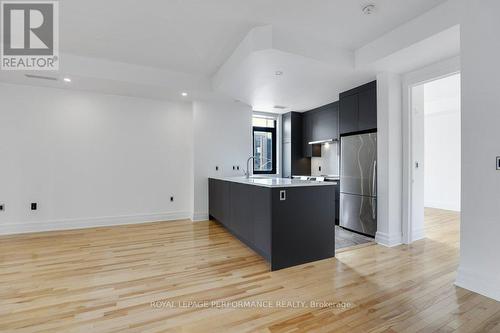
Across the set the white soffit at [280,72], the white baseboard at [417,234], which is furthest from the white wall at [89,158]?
the white baseboard at [417,234]

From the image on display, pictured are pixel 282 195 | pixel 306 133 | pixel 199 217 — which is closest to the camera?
pixel 282 195

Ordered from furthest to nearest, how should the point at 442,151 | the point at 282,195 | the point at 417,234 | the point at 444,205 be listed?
1. the point at 442,151
2. the point at 444,205
3. the point at 417,234
4. the point at 282,195

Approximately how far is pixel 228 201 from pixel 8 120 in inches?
150

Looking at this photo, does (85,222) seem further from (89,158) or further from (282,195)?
(282,195)

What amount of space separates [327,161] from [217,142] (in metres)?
2.57

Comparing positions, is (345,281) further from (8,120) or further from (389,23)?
(8,120)

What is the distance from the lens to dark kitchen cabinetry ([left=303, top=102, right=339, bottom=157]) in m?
4.73

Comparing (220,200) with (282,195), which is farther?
(220,200)

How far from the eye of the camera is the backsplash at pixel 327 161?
5086mm

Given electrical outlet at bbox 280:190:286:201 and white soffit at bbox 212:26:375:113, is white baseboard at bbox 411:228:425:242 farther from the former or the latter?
white soffit at bbox 212:26:375:113

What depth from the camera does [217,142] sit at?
4.83 m

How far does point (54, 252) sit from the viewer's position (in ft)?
9.57

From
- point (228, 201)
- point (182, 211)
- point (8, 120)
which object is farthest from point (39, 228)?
point (228, 201)

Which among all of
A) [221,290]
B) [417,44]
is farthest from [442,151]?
[221,290]
